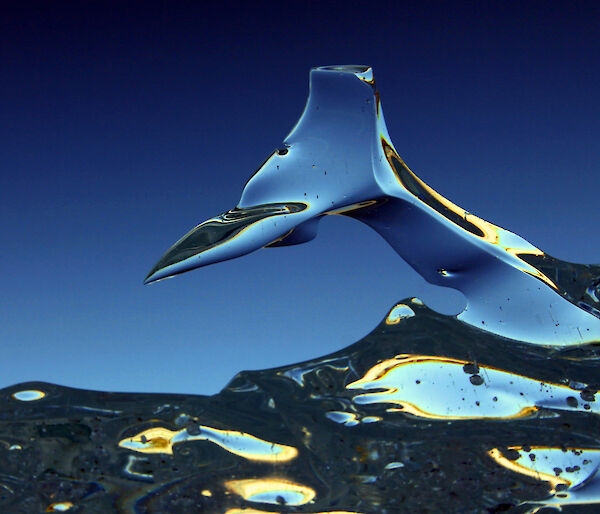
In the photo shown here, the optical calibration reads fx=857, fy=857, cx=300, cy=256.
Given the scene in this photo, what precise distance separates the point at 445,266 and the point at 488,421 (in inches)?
14.0

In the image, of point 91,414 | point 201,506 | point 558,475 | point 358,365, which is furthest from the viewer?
point 358,365

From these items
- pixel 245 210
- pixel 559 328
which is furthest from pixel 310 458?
pixel 559 328

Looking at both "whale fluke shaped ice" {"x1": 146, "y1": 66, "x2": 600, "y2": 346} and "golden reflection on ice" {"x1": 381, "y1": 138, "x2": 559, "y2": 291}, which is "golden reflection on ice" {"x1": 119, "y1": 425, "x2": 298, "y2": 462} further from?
"golden reflection on ice" {"x1": 381, "y1": 138, "x2": 559, "y2": 291}

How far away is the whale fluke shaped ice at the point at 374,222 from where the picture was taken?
5.50ft

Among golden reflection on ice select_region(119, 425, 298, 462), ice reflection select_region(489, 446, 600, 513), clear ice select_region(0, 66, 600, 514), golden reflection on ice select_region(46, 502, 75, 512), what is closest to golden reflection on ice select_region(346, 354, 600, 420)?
clear ice select_region(0, 66, 600, 514)

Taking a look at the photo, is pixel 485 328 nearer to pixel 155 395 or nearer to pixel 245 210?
pixel 245 210

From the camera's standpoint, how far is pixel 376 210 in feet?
5.97

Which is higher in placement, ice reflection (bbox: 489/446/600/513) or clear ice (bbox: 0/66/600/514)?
clear ice (bbox: 0/66/600/514)

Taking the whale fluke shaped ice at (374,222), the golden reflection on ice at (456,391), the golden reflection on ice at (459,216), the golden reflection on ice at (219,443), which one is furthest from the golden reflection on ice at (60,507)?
the golden reflection on ice at (459,216)

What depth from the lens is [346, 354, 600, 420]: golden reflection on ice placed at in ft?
5.52

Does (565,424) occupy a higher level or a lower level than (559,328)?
Result: lower

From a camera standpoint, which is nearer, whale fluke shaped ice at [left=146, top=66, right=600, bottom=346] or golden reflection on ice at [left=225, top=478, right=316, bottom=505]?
golden reflection on ice at [left=225, top=478, right=316, bottom=505]

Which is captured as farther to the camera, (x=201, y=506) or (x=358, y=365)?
(x=358, y=365)

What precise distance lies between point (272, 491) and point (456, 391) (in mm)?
458
